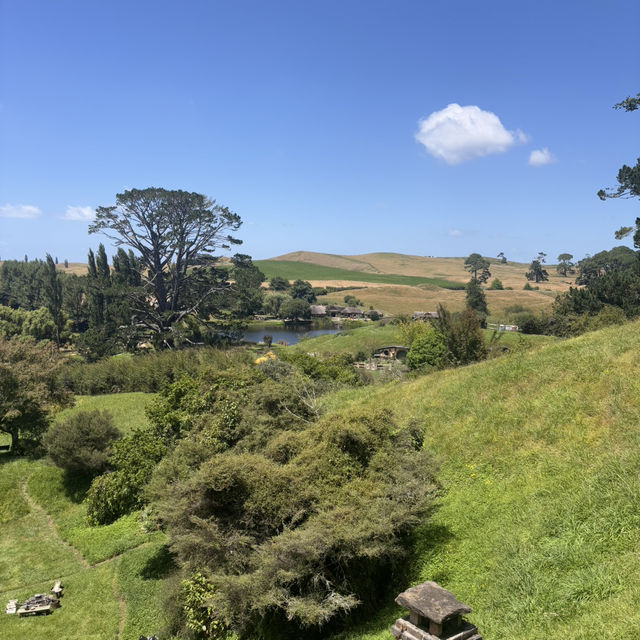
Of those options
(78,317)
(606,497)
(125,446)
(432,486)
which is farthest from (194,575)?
(78,317)

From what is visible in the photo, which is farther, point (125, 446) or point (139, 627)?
point (125, 446)

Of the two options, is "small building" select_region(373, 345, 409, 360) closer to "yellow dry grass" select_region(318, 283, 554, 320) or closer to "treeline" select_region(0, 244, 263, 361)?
"treeline" select_region(0, 244, 263, 361)

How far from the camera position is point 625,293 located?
51.2 metres

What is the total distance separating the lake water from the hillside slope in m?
70.1

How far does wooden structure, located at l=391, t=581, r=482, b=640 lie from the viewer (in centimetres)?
652

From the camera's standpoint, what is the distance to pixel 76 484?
71.0 ft

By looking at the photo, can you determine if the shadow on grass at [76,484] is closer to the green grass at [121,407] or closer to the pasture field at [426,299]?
the green grass at [121,407]

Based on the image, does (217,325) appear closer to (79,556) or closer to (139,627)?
(79,556)

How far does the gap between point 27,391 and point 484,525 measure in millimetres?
22367

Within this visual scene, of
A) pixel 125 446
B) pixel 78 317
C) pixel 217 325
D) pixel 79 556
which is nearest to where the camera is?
pixel 79 556

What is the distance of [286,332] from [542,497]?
8761 cm

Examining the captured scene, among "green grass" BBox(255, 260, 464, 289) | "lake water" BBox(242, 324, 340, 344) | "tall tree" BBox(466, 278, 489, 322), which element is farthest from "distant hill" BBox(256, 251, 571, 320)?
"lake water" BBox(242, 324, 340, 344)

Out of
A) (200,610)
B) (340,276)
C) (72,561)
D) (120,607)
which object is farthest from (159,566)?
(340,276)

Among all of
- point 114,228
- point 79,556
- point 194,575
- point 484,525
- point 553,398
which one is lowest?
point 79,556
